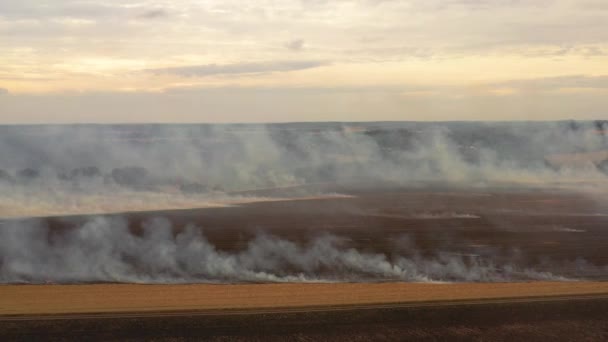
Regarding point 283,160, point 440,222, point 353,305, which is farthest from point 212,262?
point 283,160

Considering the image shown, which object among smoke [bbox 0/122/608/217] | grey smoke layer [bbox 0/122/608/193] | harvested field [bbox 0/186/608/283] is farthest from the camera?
grey smoke layer [bbox 0/122/608/193]

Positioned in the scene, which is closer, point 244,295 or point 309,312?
point 309,312

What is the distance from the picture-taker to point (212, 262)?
32.4m

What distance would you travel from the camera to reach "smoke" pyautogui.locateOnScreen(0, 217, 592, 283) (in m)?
30.4

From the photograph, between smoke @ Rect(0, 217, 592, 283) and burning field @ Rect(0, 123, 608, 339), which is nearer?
burning field @ Rect(0, 123, 608, 339)

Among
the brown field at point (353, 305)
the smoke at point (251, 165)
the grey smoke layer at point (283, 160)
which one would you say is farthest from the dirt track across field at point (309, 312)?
the grey smoke layer at point (283, 160)

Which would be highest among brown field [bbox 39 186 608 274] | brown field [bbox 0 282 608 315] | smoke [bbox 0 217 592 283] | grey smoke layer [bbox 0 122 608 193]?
brown field [bbox 0 282 608 315]

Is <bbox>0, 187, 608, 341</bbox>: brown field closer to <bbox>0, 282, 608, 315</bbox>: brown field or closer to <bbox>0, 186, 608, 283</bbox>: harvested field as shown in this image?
<bbox>0, 282, 608, 315</bbox>: brown field

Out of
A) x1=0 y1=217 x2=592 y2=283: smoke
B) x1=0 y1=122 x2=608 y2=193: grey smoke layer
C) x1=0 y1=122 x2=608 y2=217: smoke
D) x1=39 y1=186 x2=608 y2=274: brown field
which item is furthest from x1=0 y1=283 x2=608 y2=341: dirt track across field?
x1=0 y1=122 x2=608 y2=193: grey smoke layer

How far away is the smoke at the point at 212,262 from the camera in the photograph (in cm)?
3039

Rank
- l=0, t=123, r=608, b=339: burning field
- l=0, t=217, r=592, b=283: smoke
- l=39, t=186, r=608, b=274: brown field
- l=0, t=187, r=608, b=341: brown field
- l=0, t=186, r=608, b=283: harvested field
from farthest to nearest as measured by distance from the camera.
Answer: l=39, t=186, r=608, b=274: brown field, l=0, t=186, r=608, b=283: harvested field, l=0, t=217, r=592, b=283: smoke, l=0, t=123, r=608, b=339: burning field, l=0, t=187, r=608, b=341: brown field

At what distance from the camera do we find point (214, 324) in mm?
22391

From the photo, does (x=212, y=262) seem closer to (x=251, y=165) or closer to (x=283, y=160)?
(x=251, y=165)

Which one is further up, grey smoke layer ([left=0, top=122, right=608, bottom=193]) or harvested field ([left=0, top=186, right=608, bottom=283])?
harvested field ([left=0, top=186, right=608, bottom=283])
